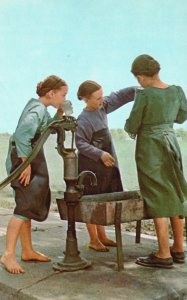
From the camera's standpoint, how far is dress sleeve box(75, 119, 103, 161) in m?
3.88

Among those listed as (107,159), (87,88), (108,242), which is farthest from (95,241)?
(87,88)

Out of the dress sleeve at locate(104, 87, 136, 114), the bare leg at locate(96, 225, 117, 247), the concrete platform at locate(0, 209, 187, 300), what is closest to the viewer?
the concrete platform at locate(0, 209, 187, 300)

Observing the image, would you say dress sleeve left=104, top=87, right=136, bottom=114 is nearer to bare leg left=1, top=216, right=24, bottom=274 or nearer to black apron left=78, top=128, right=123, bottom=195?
black apron left=78, top=128, right=123, bottom=195

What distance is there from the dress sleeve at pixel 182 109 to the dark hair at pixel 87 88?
71 centimetres

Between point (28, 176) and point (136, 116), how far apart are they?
92 centimetres

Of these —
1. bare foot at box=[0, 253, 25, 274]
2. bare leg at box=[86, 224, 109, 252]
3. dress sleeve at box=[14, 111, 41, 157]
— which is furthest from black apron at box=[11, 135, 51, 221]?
bare leg at box=[86, 224, 109, 252]

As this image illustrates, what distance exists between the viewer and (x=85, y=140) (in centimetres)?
396

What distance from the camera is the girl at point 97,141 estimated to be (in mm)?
3922

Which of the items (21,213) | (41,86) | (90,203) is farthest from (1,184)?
(41,86)

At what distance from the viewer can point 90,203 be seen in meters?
3.36

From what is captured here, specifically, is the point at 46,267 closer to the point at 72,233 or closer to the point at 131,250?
the point at 72,233

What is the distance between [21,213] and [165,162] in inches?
44.3

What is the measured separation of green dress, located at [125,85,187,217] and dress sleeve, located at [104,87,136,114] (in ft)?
1.92

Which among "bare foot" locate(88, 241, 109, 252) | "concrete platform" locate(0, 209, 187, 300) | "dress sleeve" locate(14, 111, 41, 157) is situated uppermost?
"dress sleeve" locate(14, 111, 41, 157)
